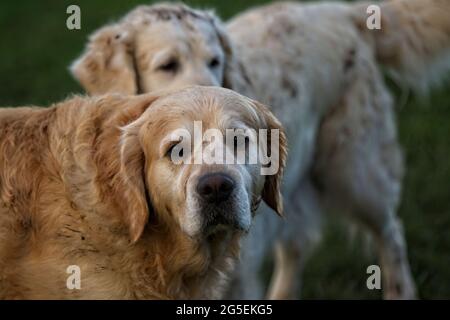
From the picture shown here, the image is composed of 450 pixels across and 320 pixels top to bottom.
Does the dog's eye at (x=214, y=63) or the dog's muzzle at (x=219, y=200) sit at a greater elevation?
the dog's eye at (x=214, y=63)

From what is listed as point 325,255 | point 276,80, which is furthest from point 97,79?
point 325,255

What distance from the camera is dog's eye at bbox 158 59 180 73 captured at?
547 cm

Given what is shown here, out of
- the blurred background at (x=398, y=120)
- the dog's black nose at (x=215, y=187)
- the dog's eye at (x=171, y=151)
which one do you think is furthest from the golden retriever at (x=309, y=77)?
the dog's black nose at (x=215, y=187)

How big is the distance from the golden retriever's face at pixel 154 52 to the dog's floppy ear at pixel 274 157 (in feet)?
4.14

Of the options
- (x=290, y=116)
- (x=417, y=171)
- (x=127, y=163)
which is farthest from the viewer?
(x=417, y=171)

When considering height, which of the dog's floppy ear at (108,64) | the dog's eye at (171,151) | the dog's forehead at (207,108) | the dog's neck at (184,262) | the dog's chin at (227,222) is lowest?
the dog's neck at (184,262)

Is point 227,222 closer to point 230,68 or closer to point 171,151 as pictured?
point 171,151

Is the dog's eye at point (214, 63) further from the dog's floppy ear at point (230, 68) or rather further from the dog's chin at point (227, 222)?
the dog's chin at point (227, 222)

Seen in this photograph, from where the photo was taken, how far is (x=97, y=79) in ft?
18.6

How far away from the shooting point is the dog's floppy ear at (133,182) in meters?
3.90

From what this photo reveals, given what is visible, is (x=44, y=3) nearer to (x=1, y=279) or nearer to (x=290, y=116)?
(x=290, y=116)

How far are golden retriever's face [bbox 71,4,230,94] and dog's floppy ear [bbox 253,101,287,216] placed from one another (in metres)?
1.26

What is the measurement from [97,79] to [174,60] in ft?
1.67
